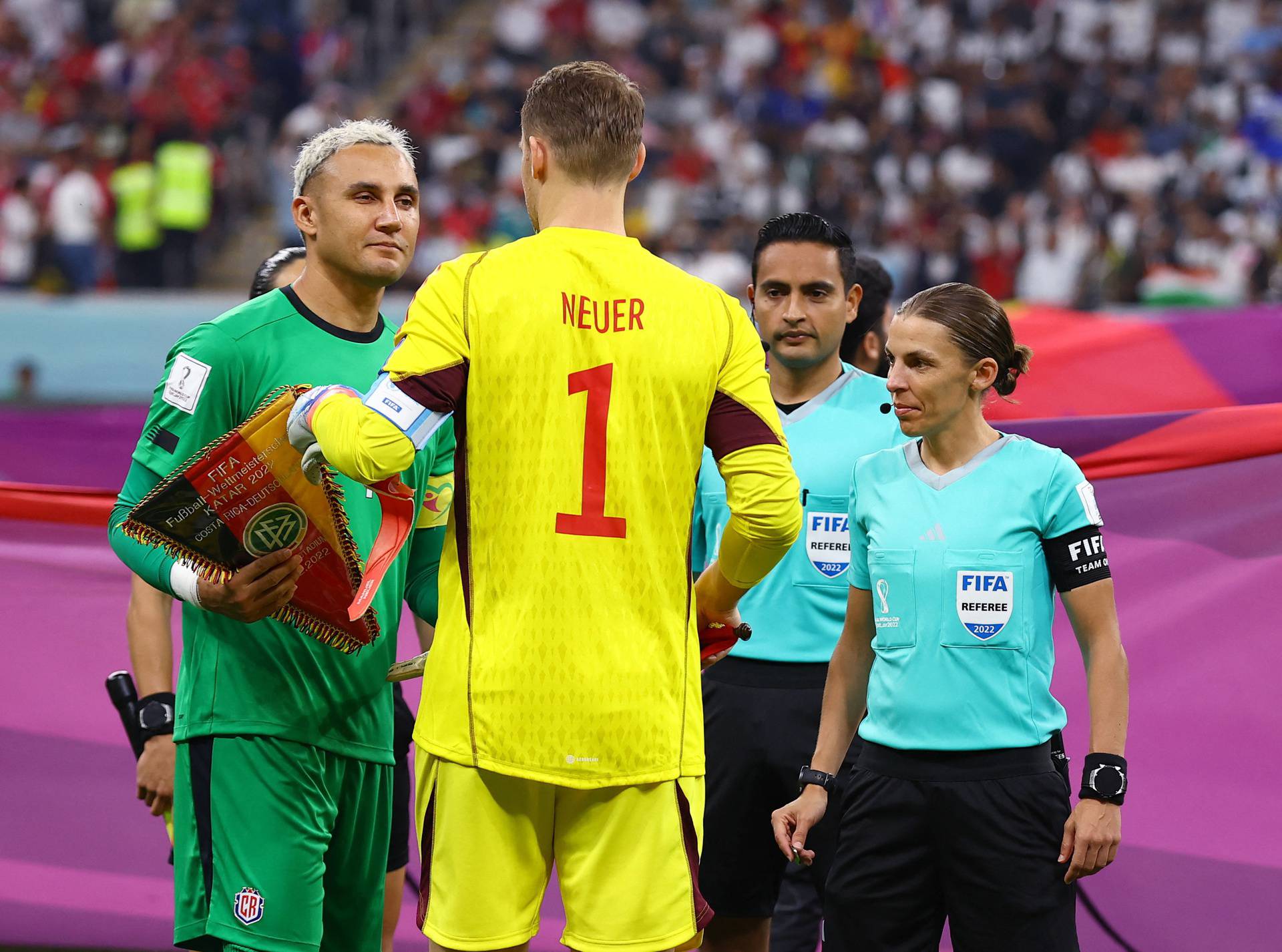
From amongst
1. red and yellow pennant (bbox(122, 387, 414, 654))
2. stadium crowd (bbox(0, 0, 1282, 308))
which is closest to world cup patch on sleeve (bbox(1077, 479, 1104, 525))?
red and yellow pennant (bbox(122, 387, 414, 654))

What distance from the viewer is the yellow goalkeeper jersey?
8.74 ft

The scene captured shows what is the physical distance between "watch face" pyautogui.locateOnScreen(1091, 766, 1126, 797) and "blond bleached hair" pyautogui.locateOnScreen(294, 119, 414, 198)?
1.96 m

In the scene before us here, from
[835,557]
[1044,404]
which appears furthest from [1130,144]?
[835,557]

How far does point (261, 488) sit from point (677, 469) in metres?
0.85

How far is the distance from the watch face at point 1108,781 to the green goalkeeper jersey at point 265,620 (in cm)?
149

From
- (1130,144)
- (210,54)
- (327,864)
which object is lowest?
(327,864)

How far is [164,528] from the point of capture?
10.1 feet

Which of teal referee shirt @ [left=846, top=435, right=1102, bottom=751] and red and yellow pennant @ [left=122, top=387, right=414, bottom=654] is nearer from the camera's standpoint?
red and yellow pennant @ [left=122, top=387, right=414, bottom=654]

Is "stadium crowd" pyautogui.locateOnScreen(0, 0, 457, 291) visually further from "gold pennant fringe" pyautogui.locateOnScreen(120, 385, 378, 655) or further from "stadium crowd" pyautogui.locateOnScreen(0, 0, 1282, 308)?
"gold pennant fringe" pyautogui.locateOnScreen(120, 385, 378, 655)

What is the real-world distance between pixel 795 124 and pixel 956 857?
583 inches

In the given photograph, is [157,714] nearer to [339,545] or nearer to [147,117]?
[339,545]

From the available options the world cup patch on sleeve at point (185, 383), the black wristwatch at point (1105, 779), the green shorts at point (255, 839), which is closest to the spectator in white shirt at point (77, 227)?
the world cup patch on sleeve at point (185, 383)

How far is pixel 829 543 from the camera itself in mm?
3955

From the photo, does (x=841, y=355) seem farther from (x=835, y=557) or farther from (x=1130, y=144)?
(x=1130, y=144)
